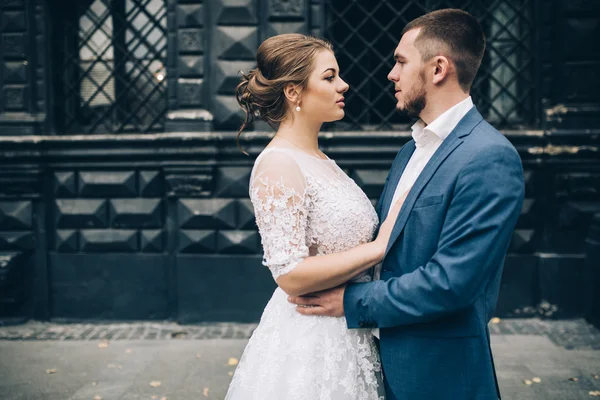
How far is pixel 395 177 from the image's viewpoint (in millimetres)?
2420

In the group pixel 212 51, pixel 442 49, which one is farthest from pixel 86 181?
pixel 442 49

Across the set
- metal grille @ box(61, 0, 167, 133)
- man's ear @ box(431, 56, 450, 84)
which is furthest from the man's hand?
metal grille @ box(61, 0, 167, 133)

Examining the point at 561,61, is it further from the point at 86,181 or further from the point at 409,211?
the point at 86,181

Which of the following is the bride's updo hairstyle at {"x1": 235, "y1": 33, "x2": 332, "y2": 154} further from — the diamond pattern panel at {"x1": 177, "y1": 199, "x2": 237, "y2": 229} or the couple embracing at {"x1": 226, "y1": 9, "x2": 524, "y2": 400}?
the diamond pattern panel at {"x1": 177, "y1": 199, "x2": 237, "y2": 229}

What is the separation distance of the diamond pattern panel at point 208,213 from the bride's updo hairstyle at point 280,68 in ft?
11.1

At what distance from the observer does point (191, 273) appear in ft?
19.2

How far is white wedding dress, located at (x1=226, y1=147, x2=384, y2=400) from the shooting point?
220 cm

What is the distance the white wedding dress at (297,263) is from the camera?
220cm

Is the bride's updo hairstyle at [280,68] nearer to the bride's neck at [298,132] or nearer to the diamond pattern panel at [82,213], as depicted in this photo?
the bride's neck at [298,132]

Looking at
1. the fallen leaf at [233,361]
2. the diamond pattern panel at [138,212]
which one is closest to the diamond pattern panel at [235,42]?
the diamond pattern panel at [138,212]

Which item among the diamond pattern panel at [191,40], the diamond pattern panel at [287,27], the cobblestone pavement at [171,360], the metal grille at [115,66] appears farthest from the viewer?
the metal grille at [115,66]

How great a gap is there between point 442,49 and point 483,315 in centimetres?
109

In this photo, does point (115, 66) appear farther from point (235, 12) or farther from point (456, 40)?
point (456, 40)

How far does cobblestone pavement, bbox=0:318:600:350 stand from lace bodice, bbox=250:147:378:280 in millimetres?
3449
